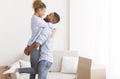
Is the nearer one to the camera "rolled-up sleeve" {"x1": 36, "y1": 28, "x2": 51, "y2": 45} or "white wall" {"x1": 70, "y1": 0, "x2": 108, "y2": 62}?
"rolled-up sleeve" {"x1": 36, "y1": 28, "x2": 51, "y2": 45}

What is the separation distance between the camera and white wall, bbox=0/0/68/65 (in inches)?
194

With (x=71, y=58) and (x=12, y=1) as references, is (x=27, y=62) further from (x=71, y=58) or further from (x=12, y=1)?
(x=12, y=1)

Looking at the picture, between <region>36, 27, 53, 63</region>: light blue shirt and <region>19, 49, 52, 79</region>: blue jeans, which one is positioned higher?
<region>36, 27, 53, 63</region>: light blue shirt

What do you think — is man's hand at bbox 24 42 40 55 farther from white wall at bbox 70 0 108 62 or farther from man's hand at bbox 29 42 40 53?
white wall at bbox 70 0 108 62

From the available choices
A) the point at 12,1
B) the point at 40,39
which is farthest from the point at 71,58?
the point at 40,39

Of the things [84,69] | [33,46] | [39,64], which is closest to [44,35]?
[33,46]

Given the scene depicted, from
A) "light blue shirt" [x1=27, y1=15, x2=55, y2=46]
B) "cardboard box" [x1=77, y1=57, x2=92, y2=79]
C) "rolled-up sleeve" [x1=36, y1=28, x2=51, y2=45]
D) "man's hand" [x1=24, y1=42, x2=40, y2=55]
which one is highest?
"light blue shirt" [x1=27, y1=15, x2=55, y2=46]

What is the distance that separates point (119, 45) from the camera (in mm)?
4535

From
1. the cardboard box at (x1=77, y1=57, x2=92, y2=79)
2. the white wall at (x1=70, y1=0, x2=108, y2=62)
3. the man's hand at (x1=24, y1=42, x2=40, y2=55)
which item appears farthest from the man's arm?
the white wall at (x1=70, y1=0, x2=108, y2=62)

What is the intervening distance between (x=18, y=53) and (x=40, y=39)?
2.25 m

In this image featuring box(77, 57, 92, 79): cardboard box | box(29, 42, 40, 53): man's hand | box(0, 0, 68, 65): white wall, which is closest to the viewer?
box(29, 42, 40, 53): man's hand

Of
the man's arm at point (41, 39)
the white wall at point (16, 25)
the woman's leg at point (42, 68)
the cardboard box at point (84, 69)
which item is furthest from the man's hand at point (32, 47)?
the white wall at point (16, 25)

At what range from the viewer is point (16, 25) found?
493cm

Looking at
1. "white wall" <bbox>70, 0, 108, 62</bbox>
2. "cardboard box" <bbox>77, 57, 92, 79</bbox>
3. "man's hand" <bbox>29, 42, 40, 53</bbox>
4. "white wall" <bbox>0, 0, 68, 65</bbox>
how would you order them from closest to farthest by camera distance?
"man's hand" <bbox>29, 42, 40, 53</bbox> → "cardboard box" <bbox>77, 57, 92, 79</bbox> → "white wall" <bbox>70, 0, 108, 62</bbox> → "white wall" <bbox>0, 0, 68, 65</bbox>
